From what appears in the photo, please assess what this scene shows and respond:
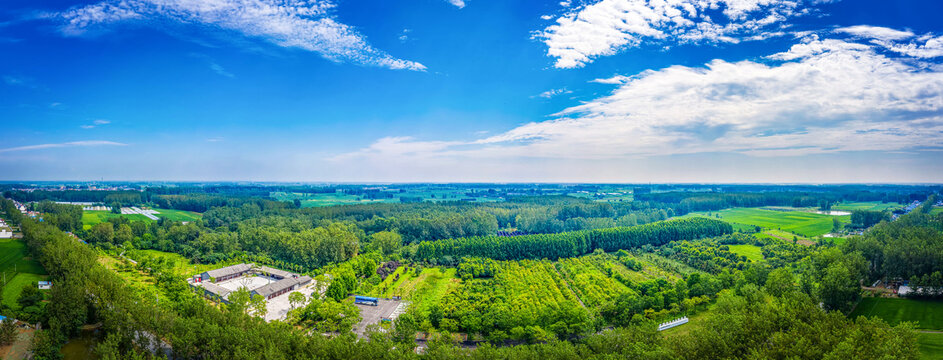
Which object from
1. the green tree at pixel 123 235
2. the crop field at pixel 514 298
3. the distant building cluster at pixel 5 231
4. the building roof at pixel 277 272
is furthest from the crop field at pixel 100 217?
the crop field at pixel 514 298

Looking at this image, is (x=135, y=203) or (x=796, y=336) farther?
(x=135, y=203)

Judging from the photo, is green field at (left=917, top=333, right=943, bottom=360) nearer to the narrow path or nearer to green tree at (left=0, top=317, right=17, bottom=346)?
the narrow path

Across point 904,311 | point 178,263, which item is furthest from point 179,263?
point 904,311

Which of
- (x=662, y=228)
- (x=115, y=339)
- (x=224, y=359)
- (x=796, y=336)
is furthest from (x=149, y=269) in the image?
(x=662, y=228)

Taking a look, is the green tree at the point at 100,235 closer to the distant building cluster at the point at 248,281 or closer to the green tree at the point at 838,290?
the distant building cluster at the point at 248,281

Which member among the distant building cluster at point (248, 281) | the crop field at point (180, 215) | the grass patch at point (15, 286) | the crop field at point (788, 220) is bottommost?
the distant building cluster at point (248, 281)

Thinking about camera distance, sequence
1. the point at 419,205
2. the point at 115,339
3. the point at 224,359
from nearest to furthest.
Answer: the point at 224,359 → the point at 115,339 → the point at 419,205

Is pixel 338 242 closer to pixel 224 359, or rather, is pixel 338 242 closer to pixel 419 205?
pixel 224 359
